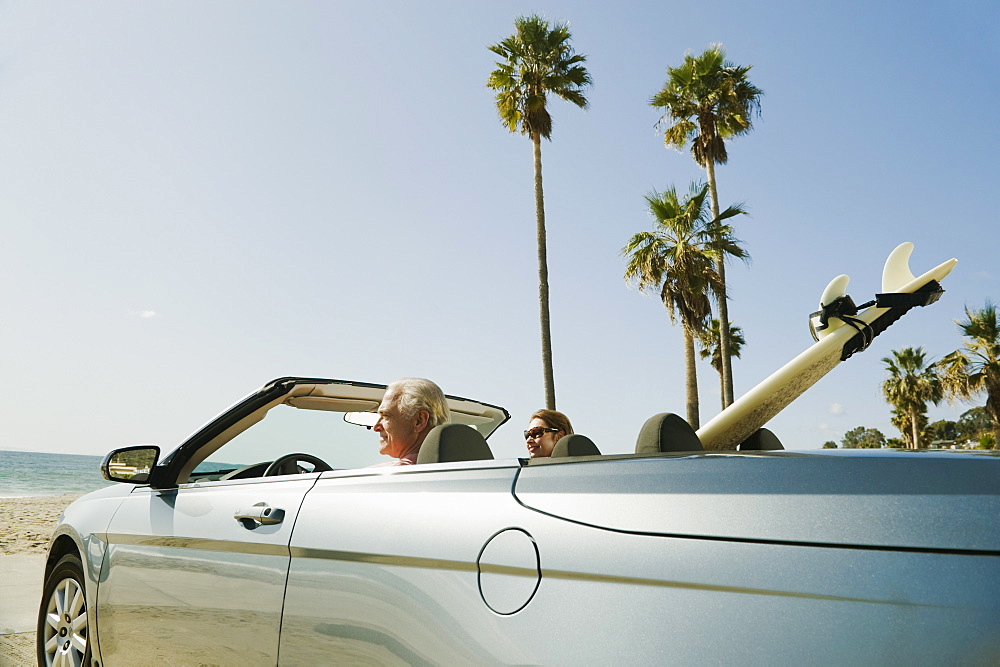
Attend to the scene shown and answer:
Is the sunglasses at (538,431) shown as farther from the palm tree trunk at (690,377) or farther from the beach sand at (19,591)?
the palm tree trunk at (690,377)

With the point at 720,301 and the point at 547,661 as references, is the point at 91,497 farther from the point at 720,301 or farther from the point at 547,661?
the point at 720,301

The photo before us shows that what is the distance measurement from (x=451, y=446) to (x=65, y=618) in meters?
2.40

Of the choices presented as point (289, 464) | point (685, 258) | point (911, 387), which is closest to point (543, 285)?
point (685, 258)

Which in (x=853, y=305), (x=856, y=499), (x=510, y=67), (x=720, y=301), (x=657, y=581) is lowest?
(x=657, y=581)

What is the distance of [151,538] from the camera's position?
2.87 meters

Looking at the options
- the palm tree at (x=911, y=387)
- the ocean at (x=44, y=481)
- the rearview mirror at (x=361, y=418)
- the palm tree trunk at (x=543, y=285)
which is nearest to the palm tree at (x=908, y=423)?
the palm tree at (x=911, y=387)

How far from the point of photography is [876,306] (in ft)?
7.61

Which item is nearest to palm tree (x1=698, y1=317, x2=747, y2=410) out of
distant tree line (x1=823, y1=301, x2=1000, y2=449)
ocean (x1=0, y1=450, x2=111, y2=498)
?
distant tree line (x1=823, y1=301, x2=1000, y2=449)

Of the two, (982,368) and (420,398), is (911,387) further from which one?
(420,398)

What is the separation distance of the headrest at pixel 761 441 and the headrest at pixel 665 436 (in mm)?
462

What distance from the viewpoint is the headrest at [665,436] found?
6.27ft

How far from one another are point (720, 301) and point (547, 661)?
2128 centimetres

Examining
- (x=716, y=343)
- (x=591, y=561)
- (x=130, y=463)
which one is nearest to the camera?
(x=591, y=561)

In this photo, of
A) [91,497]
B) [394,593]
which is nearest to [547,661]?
[394,593]
